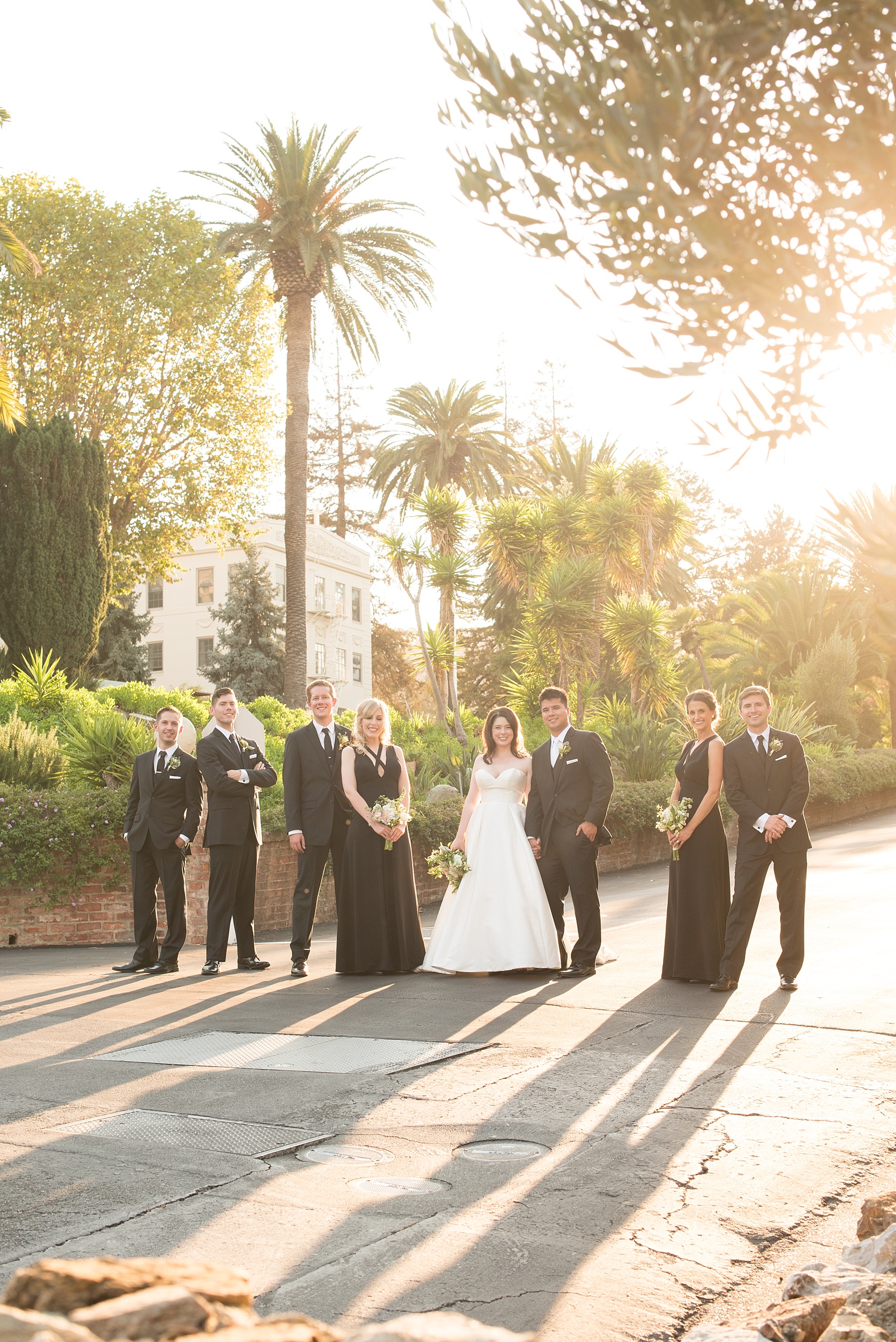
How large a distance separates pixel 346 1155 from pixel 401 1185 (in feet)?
1.45

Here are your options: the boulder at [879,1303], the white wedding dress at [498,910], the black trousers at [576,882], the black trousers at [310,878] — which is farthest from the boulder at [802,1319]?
the black trousers at [310,878]

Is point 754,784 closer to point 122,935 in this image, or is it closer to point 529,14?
point 529,14

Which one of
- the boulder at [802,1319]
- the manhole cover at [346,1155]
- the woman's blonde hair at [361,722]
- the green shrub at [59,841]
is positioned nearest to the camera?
the boulder at [802,1319]

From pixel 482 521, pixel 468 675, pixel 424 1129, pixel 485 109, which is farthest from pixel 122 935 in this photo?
pixel 468 675

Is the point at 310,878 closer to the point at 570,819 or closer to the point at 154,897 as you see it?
the point at 154,897

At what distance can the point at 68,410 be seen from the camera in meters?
31.1

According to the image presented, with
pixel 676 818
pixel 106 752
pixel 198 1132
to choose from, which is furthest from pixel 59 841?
pixel 198 1132

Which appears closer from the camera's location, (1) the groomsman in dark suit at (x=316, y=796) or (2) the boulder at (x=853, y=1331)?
(2) the boulder at (x=853, y=1331)

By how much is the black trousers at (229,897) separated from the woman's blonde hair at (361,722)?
1238mm

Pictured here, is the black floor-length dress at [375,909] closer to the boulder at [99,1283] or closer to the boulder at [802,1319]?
the boulder at [802,1319]

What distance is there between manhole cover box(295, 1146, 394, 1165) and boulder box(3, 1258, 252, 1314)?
2.50m

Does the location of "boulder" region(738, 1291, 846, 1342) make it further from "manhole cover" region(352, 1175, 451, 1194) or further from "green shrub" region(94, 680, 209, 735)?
"green shrub" region(94, 680, 209, 735)

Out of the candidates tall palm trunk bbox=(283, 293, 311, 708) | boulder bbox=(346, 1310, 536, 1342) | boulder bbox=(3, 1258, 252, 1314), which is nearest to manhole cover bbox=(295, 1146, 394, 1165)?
boulder bbox=(3, 1258, 252, 1314)

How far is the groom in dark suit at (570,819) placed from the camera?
9492 millimetres
